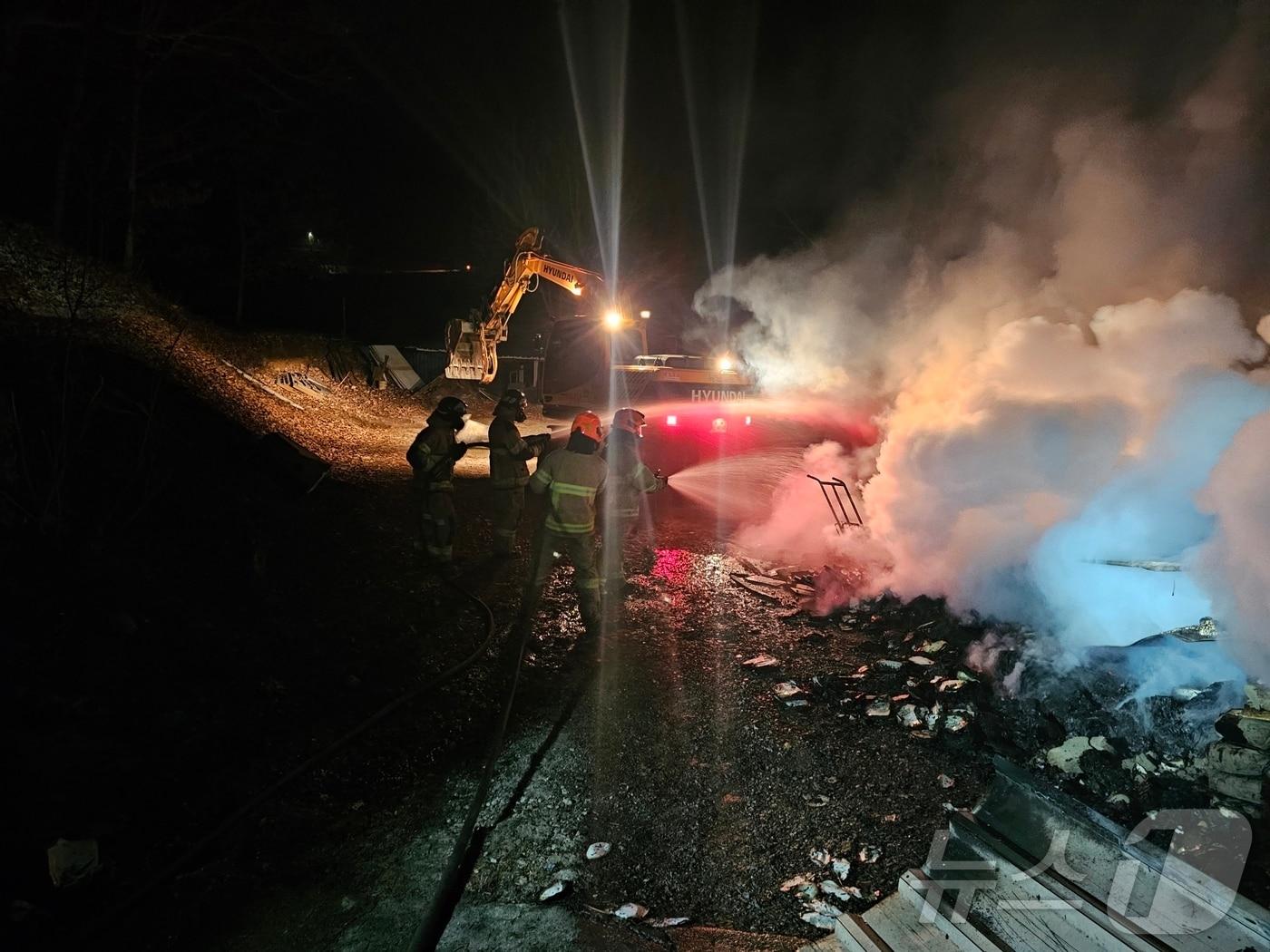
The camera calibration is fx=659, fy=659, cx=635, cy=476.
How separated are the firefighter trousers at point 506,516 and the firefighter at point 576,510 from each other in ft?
4.71

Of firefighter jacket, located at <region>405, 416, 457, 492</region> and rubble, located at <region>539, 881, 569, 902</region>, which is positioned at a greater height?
firefighter jacket, located at <region>405, 416, 457, 492</region>

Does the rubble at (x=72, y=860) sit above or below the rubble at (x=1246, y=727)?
below

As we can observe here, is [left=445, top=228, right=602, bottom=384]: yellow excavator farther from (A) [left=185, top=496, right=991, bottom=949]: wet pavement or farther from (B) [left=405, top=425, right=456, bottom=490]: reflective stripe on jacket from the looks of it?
(A) [left=185, top=496, right=991, bottom=949]: wet pavement

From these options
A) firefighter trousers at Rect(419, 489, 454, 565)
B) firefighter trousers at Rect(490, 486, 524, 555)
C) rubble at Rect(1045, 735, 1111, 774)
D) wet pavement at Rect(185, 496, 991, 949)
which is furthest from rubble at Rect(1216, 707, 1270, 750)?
firefighter trousers at Rect(419, 489, 454, 565)

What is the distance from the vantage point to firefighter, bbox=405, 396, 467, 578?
21.9ft

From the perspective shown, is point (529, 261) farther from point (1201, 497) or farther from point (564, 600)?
point (1201, 497)

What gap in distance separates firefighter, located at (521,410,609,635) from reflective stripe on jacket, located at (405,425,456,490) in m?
1.26

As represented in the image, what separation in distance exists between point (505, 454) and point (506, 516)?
2.37ft

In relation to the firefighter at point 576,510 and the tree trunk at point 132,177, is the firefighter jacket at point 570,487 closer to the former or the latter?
the firefighter at point 576,510

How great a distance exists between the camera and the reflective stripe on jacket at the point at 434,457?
6.64 metres

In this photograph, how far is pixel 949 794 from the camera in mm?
3852

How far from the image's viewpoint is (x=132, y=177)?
14773 millimetres

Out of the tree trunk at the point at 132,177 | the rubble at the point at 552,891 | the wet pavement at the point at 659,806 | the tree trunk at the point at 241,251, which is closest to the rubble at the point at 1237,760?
the wet pavement at the point at 659,806

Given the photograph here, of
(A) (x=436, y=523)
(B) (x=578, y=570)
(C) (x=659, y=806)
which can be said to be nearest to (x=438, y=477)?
(A) (x=436, y=523)
